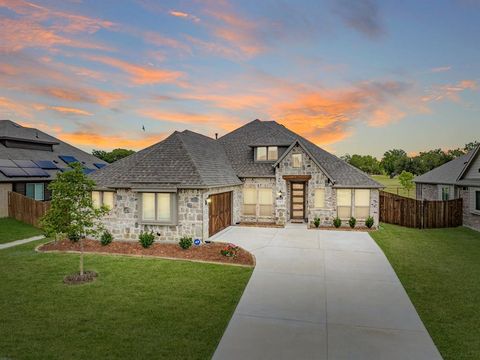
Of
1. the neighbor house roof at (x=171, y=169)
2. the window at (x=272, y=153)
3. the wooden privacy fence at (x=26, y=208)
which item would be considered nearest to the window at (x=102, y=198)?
the neighbor house roof at (x=171, y=169)

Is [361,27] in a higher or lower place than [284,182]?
higher

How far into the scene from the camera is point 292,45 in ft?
59.0

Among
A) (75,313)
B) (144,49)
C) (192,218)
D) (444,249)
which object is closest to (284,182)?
(192,218)

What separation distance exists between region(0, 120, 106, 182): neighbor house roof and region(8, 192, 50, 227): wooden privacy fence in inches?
75.6

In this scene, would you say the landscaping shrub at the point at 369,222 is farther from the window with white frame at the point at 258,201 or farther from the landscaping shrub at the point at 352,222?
the window with white frame at the point at 258,201

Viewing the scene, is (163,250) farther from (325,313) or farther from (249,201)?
(249,201)

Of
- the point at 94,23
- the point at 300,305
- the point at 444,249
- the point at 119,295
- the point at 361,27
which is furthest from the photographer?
the point at 361,27

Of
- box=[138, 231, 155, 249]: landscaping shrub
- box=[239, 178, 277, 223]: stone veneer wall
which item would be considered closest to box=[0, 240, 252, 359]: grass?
box=[138, 231, 155, 249]: landscaping shrub

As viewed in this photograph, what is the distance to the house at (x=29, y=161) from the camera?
2262 centimetres

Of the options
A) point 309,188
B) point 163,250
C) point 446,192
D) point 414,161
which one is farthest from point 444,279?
point 414,161

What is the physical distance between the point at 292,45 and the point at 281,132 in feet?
23.9

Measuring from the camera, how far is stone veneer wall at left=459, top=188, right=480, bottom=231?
1841 centimetres

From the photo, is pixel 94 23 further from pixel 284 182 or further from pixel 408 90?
pixel 408 90

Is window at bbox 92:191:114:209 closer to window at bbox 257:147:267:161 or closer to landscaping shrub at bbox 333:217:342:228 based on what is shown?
window at bbox 257:147:267:161
